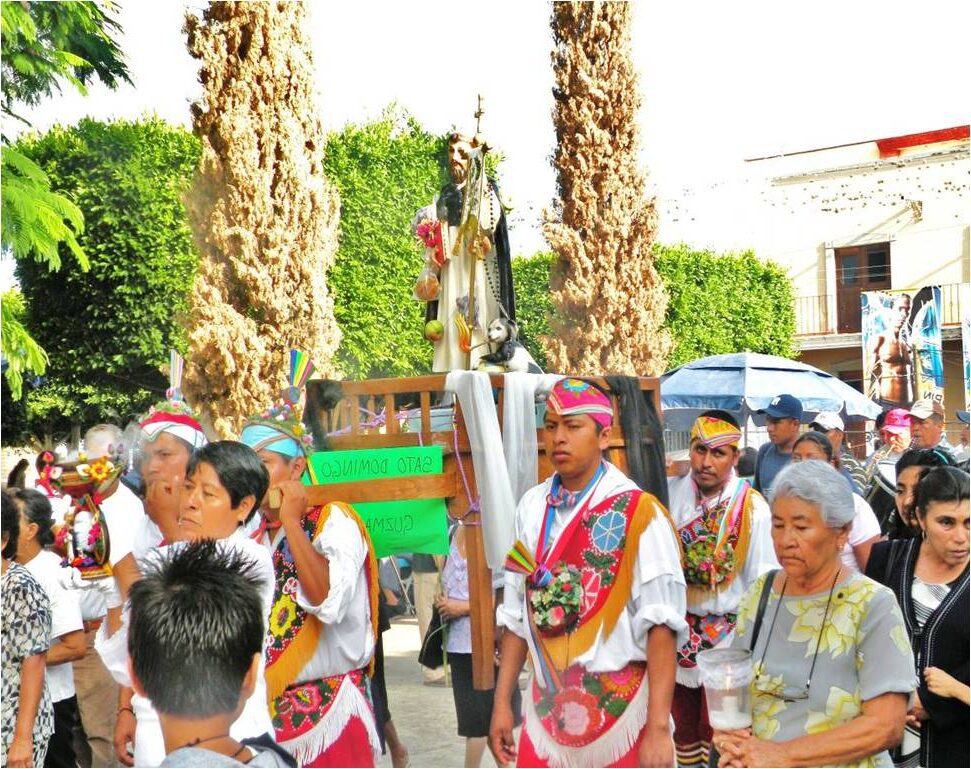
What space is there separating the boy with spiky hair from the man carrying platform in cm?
176

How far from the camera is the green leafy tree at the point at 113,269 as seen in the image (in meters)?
16.8

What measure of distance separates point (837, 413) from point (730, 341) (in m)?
11.6

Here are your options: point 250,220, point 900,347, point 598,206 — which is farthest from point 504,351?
point 900,347

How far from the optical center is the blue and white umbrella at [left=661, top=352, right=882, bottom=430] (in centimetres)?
956

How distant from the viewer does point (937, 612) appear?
367 centimetres

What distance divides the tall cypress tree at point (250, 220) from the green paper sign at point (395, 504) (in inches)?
368

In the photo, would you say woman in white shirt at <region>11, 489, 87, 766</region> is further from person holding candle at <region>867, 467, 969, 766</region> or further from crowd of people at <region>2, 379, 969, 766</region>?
person holding candle at <region>867, 467, 969, 766</region>

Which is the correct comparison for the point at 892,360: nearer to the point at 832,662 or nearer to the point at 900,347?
the point at 900,347

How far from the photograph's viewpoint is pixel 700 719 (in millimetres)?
4918

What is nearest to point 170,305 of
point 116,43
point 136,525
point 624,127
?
point 116,43

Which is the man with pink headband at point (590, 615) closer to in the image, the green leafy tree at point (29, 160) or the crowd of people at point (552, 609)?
the crowd of people at point (552, 609)

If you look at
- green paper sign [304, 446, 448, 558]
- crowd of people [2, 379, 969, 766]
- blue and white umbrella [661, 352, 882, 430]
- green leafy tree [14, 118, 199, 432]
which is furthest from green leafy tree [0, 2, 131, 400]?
green leafy tree [14, 118, 199, 432]


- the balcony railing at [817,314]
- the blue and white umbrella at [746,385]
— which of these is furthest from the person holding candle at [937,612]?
the balcony railing at [817,314]

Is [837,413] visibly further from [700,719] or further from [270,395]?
[270,395]
